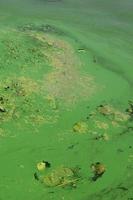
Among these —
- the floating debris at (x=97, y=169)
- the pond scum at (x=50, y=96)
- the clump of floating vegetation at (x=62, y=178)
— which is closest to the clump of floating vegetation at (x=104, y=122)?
the pond scum at (x=50, y=96)

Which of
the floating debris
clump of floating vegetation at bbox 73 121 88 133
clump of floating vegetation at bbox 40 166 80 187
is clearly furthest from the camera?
clump of floating vegetation at bbox 73 121 88 133

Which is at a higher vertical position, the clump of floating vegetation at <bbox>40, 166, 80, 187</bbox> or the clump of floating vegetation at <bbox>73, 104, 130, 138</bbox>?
the clump of floating vegetation at <bbox>73, 104, 130, 138</bbox>

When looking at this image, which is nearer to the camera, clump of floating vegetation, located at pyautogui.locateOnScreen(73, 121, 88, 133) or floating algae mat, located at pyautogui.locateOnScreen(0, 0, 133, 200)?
floating algae mat, located at pyautogui.locateOnScreen(0, 0, 133, 200)

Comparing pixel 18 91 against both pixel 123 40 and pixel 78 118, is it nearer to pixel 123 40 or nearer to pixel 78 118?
pixel 78 118

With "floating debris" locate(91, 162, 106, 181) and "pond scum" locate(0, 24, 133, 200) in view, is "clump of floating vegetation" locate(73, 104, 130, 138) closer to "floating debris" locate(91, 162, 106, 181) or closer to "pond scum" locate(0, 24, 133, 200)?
"pond scum" locate(0, 24, 133, 200)

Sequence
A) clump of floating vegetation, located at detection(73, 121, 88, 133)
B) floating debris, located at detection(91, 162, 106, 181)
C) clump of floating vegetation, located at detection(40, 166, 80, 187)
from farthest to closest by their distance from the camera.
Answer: clump of floating vegetation, located at detection(73, 121, 88, 133)
floating debris, located at detection(91, 162, 106, 181)
clump of floating vegetation, located at detection(40, 166, 80, 187)

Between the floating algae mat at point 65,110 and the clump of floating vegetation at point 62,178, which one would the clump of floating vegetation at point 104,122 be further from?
the clump of floating vegetation at point 62,178

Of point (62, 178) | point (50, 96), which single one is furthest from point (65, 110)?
point (62, 178)

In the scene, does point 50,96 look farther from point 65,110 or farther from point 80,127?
point 80,127

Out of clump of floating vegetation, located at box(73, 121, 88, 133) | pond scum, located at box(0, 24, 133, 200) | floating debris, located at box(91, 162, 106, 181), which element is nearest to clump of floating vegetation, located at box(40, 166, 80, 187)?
pond scum, located at box(0, 24, 133, 200)
